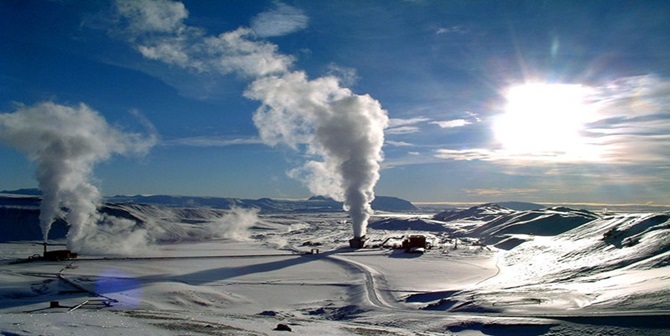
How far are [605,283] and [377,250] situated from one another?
125ft

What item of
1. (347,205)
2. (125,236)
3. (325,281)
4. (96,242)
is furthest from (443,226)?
(325,281)

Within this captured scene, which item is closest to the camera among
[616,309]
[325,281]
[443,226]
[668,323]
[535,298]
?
[668,323]

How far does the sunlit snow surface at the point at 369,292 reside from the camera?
16.6 meters

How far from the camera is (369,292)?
30.7 m

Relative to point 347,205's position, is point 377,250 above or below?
below

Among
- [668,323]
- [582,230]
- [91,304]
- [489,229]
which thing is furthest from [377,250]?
[668,323]

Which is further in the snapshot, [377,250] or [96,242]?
[96,242]

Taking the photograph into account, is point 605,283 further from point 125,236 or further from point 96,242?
point 125,236

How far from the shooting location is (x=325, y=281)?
36062 millimetres

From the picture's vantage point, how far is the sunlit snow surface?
1664cm

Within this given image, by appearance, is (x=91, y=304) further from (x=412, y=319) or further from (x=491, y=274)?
(x=491, y=274)

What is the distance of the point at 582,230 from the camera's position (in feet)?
164

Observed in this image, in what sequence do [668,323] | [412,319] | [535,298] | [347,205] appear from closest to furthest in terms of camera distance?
[668,323] → [412,319] → [535,298] → [347,205]

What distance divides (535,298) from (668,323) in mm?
7035
